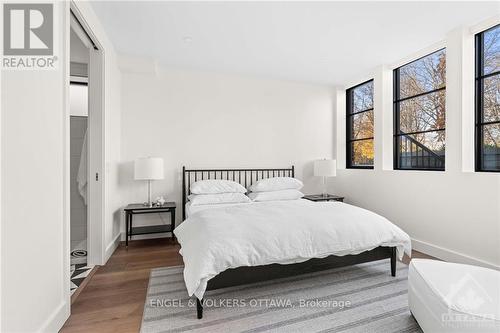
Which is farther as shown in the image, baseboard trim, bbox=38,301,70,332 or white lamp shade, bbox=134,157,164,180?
white lamp shade, bbox=134,157,164,180

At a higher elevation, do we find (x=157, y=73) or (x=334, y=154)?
(x=157, y=73)

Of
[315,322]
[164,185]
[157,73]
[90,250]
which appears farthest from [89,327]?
[157,73]

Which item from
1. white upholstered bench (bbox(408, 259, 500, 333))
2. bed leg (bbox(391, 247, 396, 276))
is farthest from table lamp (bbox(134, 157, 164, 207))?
white upholstered bench (bbox(408, 259, 500, 333))

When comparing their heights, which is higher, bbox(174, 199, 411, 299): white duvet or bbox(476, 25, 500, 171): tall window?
A: bbox(476, 25, 500, 171): tall window

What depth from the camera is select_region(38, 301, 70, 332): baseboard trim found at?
157 centimetres

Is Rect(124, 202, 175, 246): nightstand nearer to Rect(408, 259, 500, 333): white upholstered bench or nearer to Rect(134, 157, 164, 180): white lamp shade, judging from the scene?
Rect(134, 157, 164, 180): white lamp shade

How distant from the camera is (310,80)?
4.55m

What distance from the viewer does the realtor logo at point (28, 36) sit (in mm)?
1338

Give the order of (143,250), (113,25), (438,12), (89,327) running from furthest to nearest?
(143,250), (113,25), (438,12), (89,327)

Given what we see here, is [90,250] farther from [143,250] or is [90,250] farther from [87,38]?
[87,38]

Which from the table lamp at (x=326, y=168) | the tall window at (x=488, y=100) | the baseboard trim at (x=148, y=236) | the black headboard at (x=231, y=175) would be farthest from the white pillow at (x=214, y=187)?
the tall window at (x=488, y=100)

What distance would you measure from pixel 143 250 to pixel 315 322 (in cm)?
241

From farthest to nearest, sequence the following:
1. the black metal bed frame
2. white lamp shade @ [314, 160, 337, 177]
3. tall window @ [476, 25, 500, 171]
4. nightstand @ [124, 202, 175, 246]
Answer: white lamp shade @ [314, 160, 337, 177] → nightstand @ [124, 202, 175, 246] → tall window @ [476, 25, 500, 171] → the black metal bed frame

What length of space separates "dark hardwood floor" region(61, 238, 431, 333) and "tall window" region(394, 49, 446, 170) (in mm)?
1291
